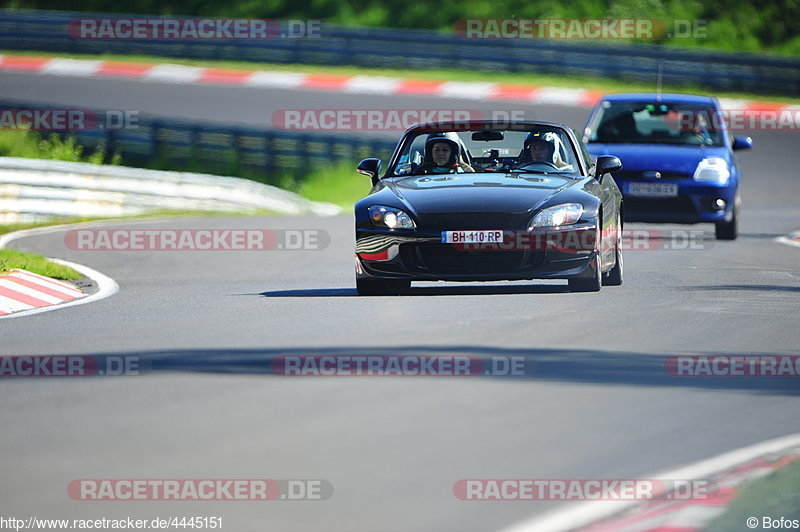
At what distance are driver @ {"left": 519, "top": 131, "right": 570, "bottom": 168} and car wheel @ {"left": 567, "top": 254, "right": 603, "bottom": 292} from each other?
1.12 metres

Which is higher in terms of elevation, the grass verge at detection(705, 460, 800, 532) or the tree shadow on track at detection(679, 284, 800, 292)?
the grass verge at detection(705, 460, 800, 532)

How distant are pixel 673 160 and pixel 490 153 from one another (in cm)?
507

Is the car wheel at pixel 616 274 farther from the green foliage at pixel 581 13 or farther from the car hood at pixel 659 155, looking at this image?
the green foliage at pixel 581 13

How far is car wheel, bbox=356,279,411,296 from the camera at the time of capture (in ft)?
37.9

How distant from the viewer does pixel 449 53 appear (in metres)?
34.2

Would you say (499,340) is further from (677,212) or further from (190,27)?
(190,27)

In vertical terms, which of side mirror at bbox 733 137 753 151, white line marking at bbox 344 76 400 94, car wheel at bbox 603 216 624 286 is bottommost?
car wheel at bbox 603 216 624 286

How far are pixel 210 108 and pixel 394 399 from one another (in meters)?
24.2

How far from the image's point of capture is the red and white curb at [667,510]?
197 inches

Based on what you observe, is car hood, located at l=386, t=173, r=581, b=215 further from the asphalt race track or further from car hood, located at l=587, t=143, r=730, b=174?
car hood, located at l=587, t=143, r=730, b=174

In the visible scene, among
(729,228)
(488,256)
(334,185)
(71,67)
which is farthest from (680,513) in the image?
(71,67)

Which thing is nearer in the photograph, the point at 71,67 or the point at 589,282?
the point at 589,282

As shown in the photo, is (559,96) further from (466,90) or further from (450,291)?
(450,291)

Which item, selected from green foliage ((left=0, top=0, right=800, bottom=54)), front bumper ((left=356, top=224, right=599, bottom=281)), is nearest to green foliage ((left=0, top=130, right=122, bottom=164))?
front bumper ((left=356, top=224, right=599, bottom=281))
